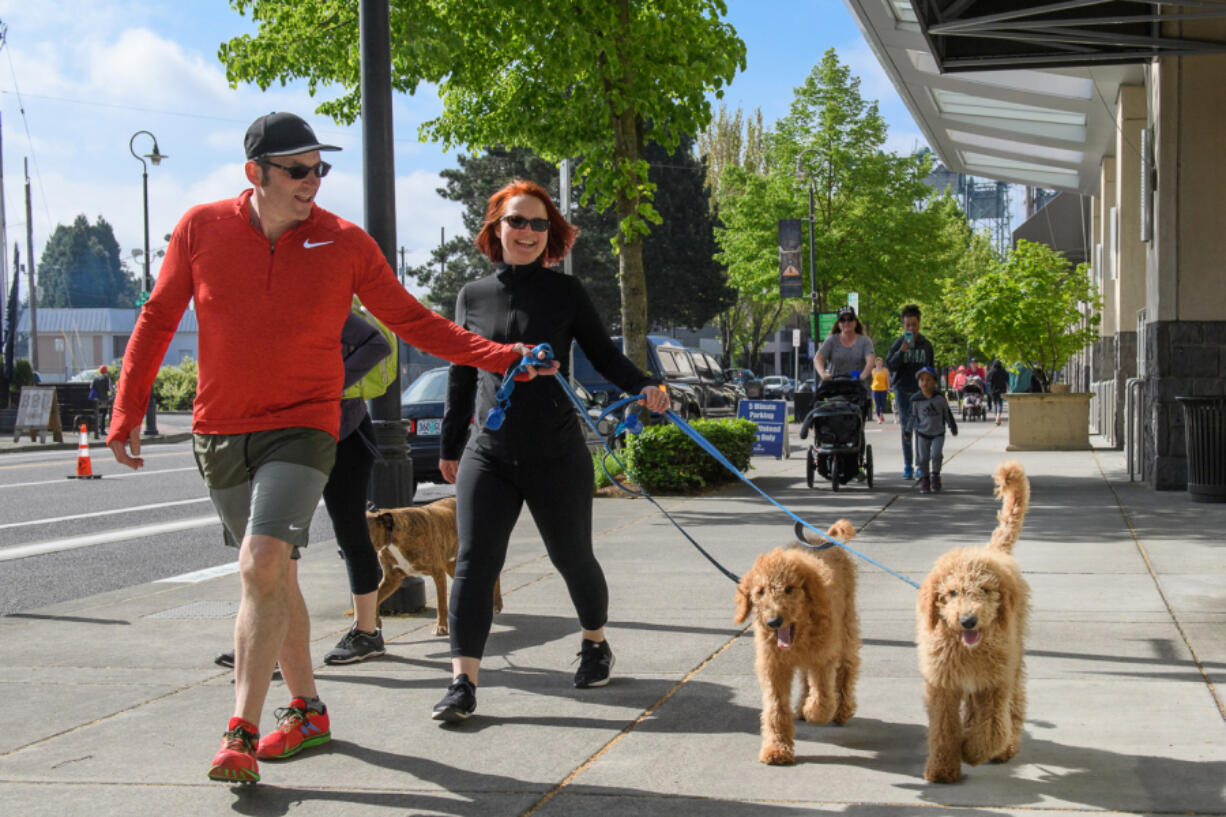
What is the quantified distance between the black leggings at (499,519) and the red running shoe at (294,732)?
0.56 metres

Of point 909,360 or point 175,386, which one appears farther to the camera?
point 175,386

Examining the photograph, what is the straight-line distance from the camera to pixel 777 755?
4.02m

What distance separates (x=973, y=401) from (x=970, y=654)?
3309 cm

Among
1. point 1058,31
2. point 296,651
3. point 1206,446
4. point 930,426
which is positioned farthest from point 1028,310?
point 296,651

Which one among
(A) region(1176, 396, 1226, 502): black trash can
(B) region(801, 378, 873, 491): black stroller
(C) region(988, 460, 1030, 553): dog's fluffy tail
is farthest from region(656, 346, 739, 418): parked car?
(C) region(988, 460, 1030, 553): dog's fluffy tail

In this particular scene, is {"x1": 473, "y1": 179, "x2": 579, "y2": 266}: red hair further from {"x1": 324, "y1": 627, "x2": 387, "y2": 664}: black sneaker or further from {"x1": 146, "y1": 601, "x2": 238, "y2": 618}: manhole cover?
{"x1": 146, "y1": 601, "x2": 238, "y2": 618}: manhole cover

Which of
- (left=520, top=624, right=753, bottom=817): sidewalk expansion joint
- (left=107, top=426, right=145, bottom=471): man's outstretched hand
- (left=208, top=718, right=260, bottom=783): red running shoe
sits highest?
(left=107, top=426, right=145, bottom=471): man's outstretched hand

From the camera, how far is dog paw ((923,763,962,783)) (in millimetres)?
3803

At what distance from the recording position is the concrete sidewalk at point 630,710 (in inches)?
148

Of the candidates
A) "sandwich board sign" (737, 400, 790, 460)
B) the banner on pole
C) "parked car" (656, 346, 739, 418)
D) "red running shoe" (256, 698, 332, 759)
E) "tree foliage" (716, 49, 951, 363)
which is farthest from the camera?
"tree foliage" (716, 49, 951, 363)

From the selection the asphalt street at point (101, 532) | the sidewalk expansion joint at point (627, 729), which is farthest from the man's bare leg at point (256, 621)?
the asphalt street at point (101, 532)

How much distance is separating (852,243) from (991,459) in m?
26.3

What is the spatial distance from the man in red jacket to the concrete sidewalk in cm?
52

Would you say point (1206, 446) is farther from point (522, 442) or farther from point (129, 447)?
point (129, 447)
